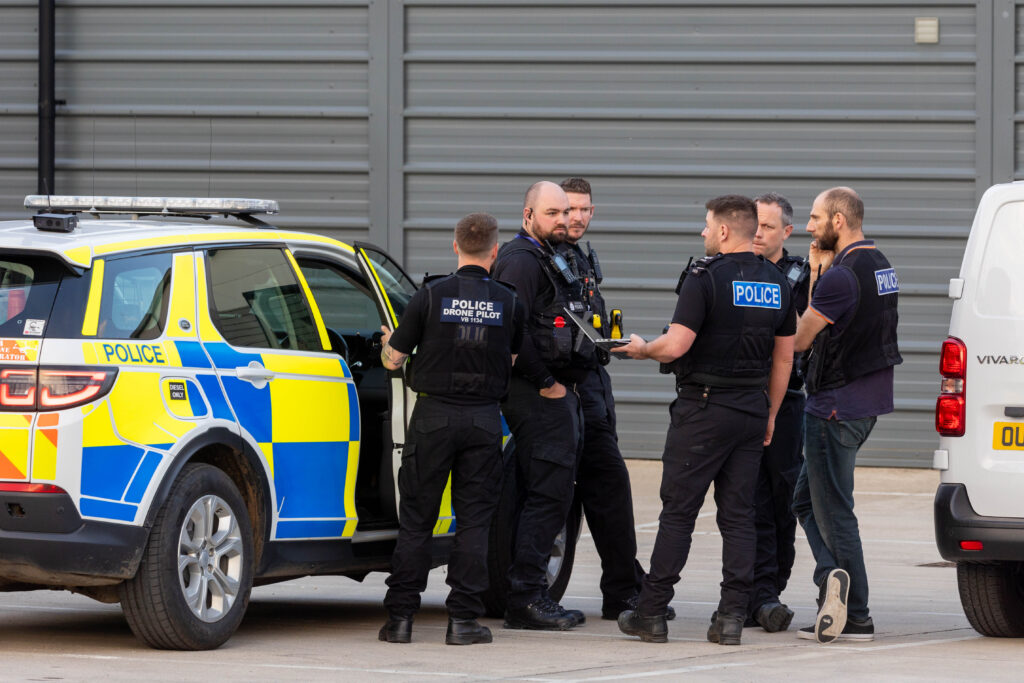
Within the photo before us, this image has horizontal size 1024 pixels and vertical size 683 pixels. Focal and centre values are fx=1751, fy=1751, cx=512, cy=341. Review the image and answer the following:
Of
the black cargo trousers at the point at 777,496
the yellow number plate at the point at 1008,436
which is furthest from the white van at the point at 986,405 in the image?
the black cargo trousers at the point at 777,496

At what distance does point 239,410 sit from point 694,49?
983 cm

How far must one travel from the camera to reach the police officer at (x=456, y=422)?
7059mm

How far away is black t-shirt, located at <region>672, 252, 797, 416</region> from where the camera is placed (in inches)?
278

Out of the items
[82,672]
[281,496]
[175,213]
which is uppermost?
[175,213]

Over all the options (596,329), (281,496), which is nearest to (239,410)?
(281,496)

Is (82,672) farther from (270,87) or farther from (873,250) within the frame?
(270,87)

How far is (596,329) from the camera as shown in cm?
758

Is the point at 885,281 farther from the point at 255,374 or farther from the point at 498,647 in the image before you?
the point at 255,374

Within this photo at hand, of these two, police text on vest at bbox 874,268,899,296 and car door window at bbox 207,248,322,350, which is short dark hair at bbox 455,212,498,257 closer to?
car door window at bbox 207,248,322,350

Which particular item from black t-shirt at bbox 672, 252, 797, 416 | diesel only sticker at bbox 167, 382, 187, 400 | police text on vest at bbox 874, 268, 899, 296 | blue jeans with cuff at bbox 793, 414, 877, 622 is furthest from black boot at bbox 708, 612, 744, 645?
diesel only sticker at bbox 167, 382, 187, 400

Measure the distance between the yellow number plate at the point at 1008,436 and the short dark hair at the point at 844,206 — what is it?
1.07 m

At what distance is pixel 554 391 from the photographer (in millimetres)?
7473

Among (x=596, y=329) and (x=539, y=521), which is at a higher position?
(x=596, y=329)

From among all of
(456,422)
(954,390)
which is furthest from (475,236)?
(954,390)
